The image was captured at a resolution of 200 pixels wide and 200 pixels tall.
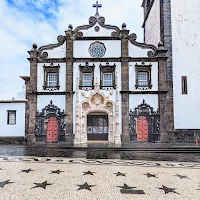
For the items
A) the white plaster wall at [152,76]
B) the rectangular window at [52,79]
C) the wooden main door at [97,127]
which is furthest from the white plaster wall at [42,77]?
the white plaster wall at [152,76]

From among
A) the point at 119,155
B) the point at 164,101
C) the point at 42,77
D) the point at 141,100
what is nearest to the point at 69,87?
the point at 42,77

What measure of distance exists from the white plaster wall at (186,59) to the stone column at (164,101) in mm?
741

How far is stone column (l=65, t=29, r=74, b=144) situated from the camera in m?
20.0

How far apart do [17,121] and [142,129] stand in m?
12.5

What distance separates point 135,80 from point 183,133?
6984 mm

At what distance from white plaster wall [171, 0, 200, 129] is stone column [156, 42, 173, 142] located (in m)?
0.74

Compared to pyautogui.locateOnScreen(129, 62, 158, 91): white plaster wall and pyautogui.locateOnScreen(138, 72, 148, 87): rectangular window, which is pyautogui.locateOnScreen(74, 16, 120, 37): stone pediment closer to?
pyautogui.locateOnScreen(129, 62, 158, 91): white plaster wall

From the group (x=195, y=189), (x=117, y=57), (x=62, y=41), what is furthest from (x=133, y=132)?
(x=195, y=189)

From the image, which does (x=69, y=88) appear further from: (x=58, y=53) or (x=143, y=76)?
(x=143, y=76)

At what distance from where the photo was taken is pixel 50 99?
20703 millimetres

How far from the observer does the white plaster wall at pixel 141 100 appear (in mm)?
20297

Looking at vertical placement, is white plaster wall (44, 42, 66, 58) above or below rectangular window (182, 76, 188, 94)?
above

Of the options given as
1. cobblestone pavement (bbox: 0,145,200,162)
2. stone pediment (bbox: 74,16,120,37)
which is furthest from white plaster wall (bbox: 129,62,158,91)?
cobblestone pavement (bbox: 0,145,200,162)

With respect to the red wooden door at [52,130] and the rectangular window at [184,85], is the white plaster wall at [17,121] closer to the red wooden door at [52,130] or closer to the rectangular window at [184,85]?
the red wooden door at [52,130]
